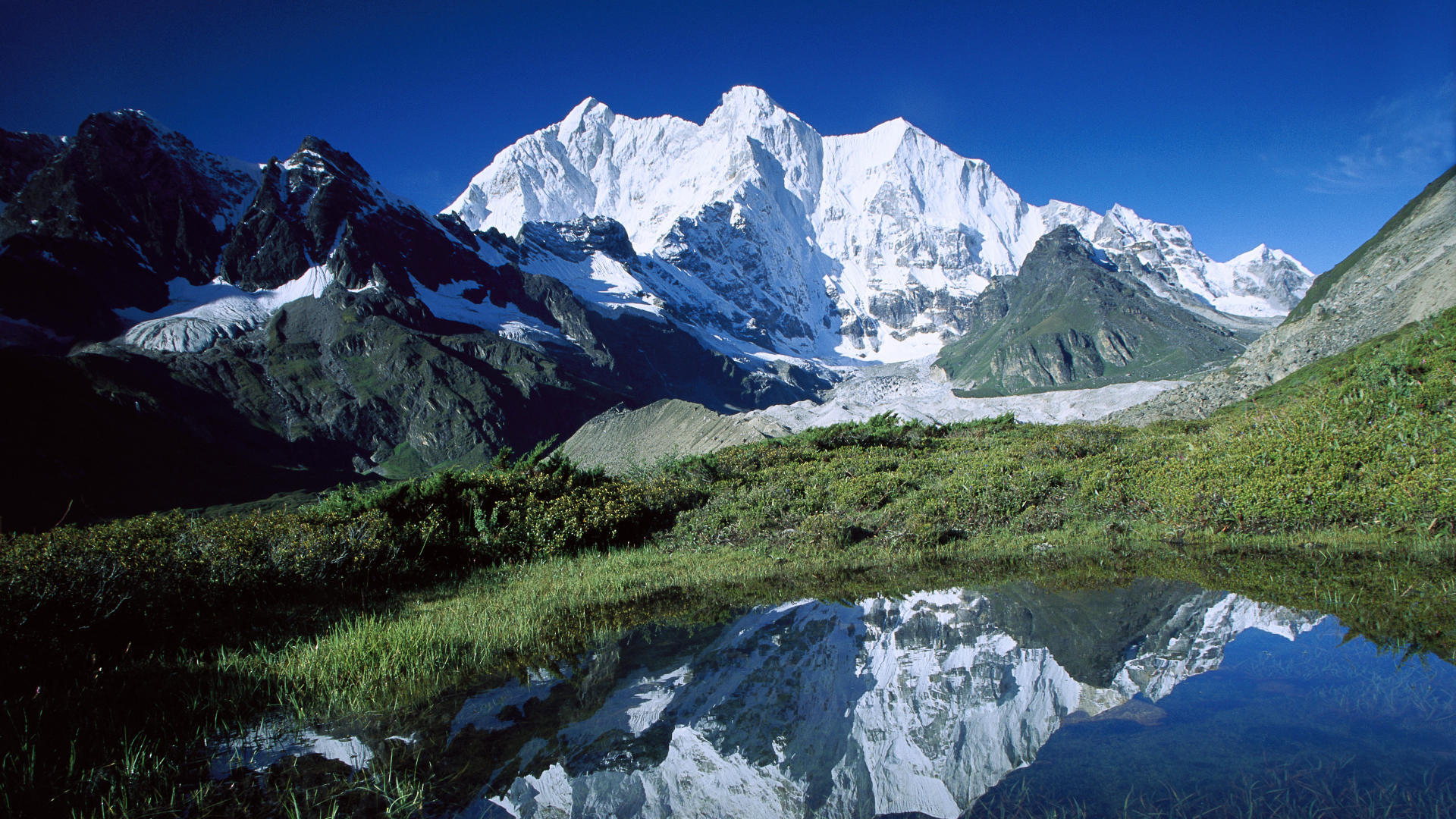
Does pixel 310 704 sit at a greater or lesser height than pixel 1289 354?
lesser

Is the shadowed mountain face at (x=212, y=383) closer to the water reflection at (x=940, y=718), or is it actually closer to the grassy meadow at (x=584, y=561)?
the grassy meadow at (x=584, y=561)

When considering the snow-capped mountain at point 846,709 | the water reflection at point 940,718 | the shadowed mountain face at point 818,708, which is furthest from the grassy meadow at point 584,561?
the snow-capped mountain at point 846,709

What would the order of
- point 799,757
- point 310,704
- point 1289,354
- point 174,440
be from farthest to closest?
point 174,440 → point 1289,354 → point 310,704 → point 799,757

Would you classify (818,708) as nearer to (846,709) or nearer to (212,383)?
(846,709)

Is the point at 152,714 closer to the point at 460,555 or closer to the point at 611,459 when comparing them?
the point at 460,555

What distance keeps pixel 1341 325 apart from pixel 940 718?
57.3 metres

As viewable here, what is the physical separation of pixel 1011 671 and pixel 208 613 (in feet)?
30.2

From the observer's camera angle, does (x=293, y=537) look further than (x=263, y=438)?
No

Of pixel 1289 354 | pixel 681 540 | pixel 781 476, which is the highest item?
pixel 1289 354

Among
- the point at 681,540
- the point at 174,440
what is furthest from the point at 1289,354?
the point at 174,440

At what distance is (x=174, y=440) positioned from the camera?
124m

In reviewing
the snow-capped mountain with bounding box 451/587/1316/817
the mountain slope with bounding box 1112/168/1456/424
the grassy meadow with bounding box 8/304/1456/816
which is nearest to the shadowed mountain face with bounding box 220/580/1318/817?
the snow-capped mountain with bounding box 451/587/1316/817

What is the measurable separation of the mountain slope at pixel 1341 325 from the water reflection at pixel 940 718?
3543 cm

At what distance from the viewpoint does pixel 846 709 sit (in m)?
5.36
